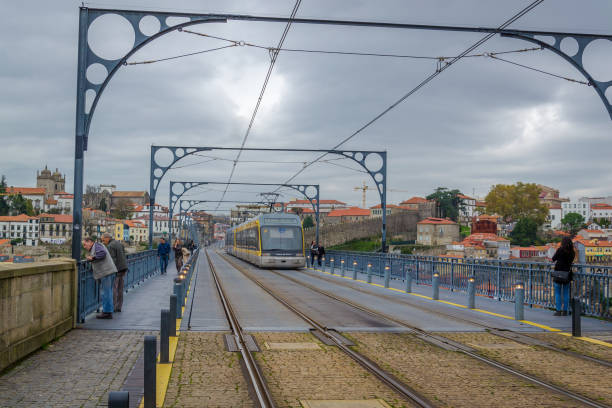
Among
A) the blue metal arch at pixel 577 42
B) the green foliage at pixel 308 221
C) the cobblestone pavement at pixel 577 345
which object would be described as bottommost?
the cobblestone pavement at pixel 577 345

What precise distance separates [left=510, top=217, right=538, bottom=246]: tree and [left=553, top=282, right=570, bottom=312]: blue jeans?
13361cm

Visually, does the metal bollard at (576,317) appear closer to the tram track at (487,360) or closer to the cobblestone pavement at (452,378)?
the tram track at (487,360)

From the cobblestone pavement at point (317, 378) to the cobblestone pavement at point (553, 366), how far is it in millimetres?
2029

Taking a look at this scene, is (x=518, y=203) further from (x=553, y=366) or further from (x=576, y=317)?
(x=553, y=366)

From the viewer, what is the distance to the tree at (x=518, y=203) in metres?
148

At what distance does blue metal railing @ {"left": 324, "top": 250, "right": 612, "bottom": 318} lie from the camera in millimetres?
12602

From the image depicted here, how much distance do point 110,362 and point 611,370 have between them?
616 centimetres

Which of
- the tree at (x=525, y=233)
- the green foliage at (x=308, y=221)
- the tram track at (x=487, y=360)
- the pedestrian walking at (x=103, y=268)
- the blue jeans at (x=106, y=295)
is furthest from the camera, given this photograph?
the green foliage at (x=308, y=221)

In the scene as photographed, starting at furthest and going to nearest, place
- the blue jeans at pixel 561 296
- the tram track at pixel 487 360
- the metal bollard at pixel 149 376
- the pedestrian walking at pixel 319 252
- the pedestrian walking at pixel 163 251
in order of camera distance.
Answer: the pedestrian walking at pixel 319 252
the pedestrian walking at pixel 163 251
the blue jeans at pixel 561 296
the tram track at pixel 487 360
the metal bollard at pixel 149 376

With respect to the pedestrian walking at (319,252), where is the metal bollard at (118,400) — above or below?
above

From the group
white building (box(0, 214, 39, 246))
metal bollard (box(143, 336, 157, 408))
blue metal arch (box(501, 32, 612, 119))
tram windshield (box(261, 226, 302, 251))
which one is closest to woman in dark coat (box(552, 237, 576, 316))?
blue metal arch (box(501, 32, 612, 119))

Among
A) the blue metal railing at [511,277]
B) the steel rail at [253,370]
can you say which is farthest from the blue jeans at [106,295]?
the blue metal railing at [511,277]

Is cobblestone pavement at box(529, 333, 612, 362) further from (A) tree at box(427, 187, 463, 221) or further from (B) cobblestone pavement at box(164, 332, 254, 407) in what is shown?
(A) tree at box(427, 187, 463, 221)

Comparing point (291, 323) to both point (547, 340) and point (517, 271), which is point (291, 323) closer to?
point (547, 340)
